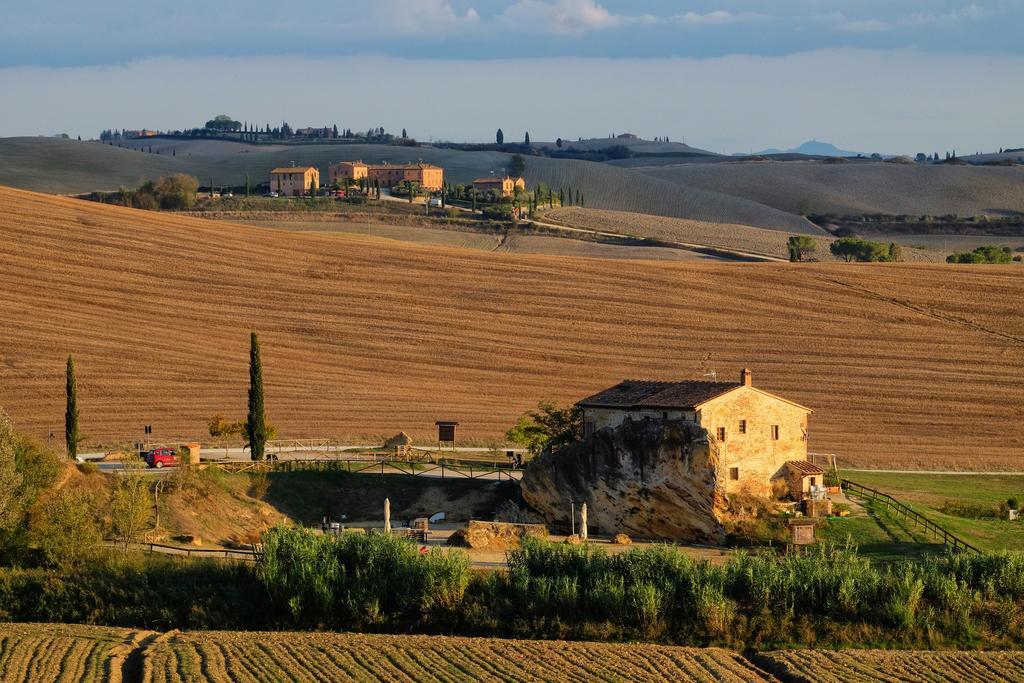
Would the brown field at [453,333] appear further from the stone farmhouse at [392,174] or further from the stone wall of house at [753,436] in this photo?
the stone farmhouse at [392,174]

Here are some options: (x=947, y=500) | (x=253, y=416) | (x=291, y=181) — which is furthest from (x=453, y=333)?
(x=291, y=181)

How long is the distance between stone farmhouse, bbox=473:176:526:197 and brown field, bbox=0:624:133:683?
140794 millimetres

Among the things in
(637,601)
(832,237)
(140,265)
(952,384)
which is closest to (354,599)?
(637,601)

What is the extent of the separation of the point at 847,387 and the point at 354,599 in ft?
134

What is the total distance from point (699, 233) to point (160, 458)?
92.1 m

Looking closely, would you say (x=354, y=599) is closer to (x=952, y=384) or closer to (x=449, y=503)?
(x=449, y=503)

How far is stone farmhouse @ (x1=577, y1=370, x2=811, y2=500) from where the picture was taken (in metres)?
56.4

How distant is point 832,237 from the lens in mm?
166000

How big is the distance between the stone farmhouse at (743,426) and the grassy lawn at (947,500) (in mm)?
3500

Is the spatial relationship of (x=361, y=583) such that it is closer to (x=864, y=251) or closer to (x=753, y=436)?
(x=753, y=436)

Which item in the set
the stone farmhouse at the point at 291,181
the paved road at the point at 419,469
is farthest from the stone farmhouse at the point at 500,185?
the paved road at the point at 419,469

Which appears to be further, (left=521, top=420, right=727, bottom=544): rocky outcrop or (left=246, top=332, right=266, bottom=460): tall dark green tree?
(left=246, top=332, right=266, bottom=460): tall dark green tree

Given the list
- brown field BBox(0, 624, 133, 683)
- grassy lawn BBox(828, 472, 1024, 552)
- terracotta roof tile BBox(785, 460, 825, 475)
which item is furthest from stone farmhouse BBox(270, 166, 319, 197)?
brown field BBox(0, 624, 133, 683)

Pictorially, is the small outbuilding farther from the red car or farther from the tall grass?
the red car
